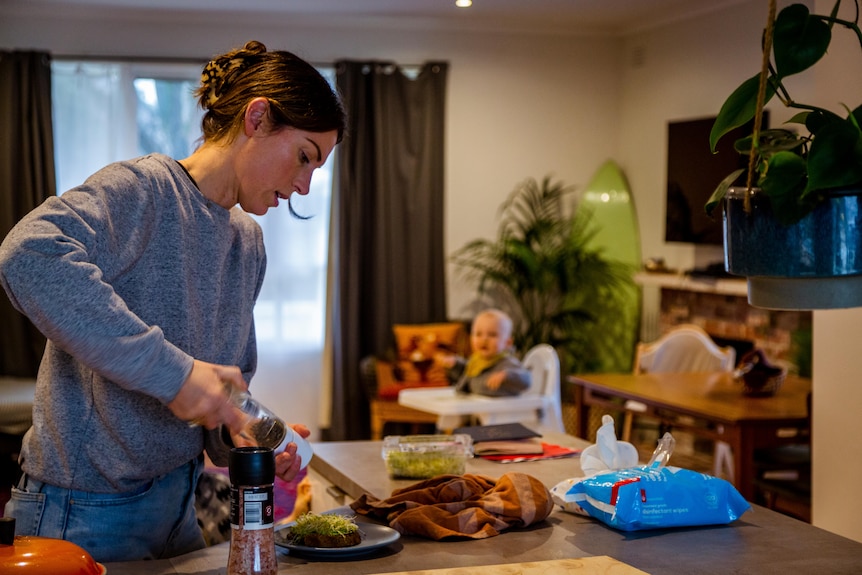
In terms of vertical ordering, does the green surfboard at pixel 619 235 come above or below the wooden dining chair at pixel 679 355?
above

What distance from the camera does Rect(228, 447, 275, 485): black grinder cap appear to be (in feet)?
4.14

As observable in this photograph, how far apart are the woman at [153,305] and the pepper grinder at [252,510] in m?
0.18

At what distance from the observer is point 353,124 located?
254 inches

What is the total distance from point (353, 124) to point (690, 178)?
2123 millimetres

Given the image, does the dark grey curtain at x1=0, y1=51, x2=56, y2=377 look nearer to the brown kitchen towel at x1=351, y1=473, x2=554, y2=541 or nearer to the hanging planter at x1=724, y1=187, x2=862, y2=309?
the brown kitchen towel at x1=351, y1=473, x2=554, y2=541

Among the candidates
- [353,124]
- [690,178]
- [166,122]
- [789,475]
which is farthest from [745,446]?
Answer: [166,122]

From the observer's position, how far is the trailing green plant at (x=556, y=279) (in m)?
6.56

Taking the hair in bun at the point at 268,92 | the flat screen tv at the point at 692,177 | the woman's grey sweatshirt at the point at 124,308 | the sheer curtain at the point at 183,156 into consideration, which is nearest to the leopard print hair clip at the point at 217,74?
the hair in bun at the point at 268,92

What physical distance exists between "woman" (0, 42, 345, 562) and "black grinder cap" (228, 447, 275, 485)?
0.58ft

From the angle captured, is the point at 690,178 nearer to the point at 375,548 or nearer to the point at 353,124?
the point at 353,124

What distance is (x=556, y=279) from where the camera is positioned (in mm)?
6621

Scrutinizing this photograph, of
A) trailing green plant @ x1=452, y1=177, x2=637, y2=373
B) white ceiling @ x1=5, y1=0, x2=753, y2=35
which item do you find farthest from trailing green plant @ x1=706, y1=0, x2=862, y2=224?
trailing green plant @ x1=452, y1=177, x2=637, y2=373

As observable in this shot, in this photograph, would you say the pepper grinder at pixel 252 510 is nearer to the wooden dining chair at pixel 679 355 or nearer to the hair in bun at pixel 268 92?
the hair in bun at pixel 268 92

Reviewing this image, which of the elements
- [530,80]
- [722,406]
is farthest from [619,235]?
[722,406]
